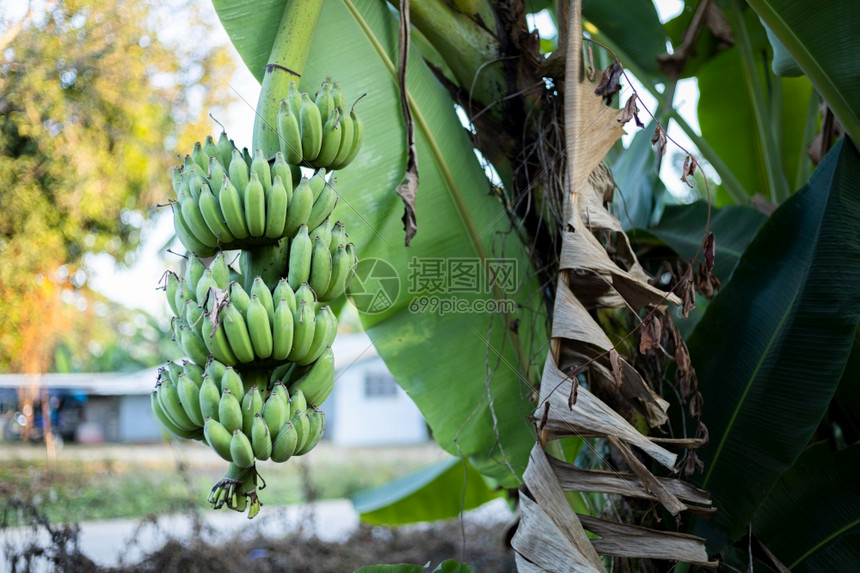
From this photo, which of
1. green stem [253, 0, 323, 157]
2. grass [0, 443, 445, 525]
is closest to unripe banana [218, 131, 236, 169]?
green stem [253, 0, 323, 157]

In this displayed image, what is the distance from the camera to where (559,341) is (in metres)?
0.92

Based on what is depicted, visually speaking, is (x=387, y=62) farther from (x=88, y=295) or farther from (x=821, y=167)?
(x=88, y=295)

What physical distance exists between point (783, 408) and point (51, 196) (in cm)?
395

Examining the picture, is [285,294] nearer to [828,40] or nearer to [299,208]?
[299,208]

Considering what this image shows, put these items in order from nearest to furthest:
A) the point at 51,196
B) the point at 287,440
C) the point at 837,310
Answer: the point at 287,440 < the point at 837,310 < the point at 51,196

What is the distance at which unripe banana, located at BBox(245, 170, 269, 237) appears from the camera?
79 centimetres

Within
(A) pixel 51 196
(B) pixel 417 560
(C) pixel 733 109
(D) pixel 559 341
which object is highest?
(A) pixel 51 196

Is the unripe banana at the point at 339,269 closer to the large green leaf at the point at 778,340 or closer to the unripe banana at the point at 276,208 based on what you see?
the unripe banana at the point at 276,208

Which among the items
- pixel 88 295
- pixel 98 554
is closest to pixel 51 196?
pixel 88 295

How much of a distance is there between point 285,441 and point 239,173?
0.35 metres

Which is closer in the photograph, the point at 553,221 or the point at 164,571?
the point at 553,221

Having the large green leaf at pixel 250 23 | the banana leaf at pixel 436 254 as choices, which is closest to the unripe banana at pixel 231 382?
the banana leaf at pixel 436 254

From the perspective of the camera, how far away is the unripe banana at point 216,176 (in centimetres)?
81

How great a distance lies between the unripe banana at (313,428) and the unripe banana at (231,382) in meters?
0.10
